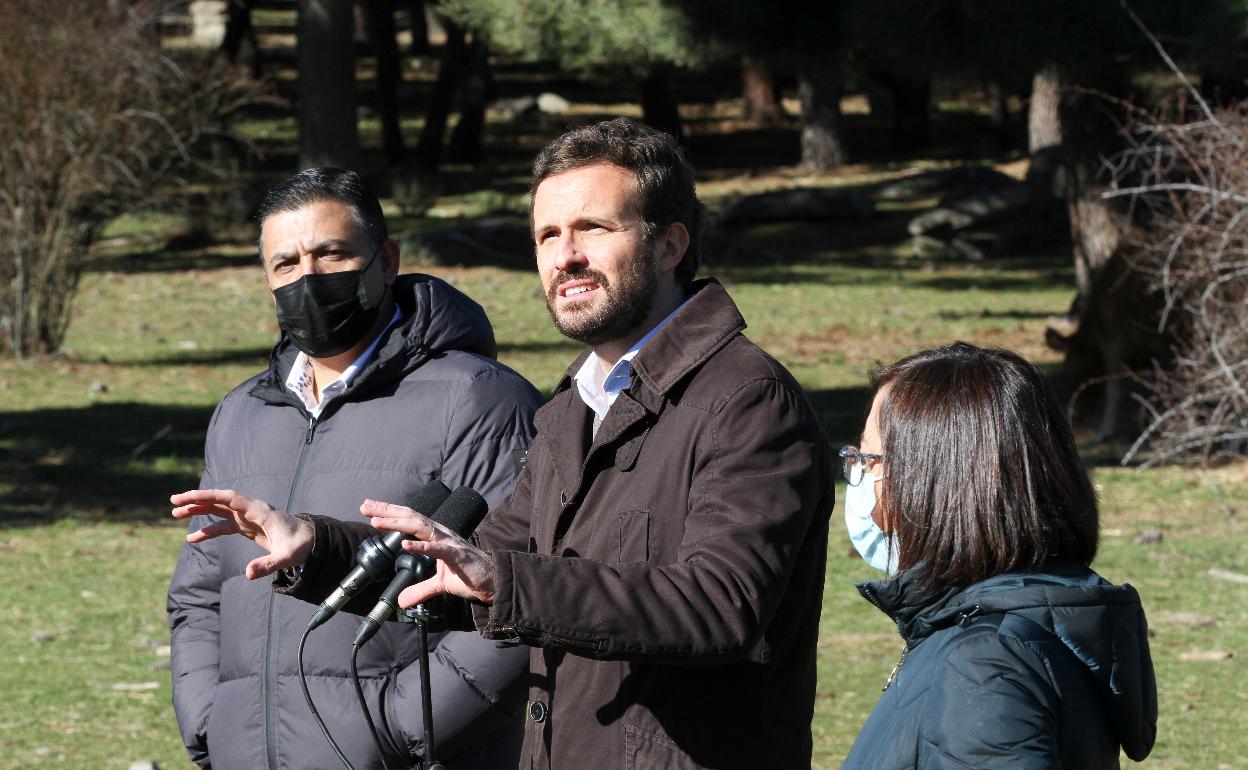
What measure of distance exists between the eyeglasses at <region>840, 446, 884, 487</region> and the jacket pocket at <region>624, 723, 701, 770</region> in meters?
0.51

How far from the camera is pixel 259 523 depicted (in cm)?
310

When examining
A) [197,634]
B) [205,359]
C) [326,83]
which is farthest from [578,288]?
[326,83]

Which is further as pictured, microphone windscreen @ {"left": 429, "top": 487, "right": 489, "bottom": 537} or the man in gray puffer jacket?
the man in gray puffer jacket

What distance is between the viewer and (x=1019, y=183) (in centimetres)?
2634

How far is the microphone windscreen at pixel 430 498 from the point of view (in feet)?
10.3

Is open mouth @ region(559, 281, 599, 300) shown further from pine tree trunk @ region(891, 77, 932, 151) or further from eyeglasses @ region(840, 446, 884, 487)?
pine tree trunk @ region(891, 77, 932, 151)

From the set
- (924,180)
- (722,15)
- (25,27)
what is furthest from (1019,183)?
(25,27)

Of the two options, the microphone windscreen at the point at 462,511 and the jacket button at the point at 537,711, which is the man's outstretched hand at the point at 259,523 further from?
the jacket button at the point at 537,711

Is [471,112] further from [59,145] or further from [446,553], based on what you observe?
[446,553]

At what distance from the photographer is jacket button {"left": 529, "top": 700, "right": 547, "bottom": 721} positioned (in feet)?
9.30

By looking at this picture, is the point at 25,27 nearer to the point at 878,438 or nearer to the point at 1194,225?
the point at 1194,225

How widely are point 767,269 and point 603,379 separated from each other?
2049cm

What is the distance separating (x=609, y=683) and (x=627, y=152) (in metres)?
0.89

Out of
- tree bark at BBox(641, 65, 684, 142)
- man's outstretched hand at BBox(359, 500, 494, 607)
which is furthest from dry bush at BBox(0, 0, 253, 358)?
tree bark at BBox(641, 65, 684, 142)
